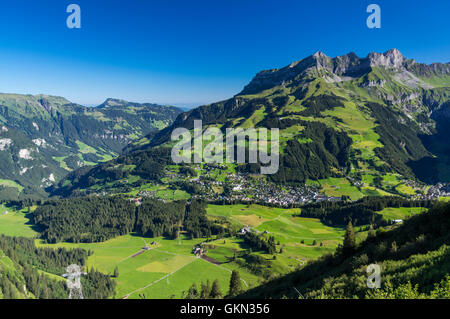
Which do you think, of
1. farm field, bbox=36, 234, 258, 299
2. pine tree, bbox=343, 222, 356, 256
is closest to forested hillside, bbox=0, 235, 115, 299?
farm field, bbox=36, 234, 258, 299

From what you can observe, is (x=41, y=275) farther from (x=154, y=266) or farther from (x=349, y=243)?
(x=349, y=243)

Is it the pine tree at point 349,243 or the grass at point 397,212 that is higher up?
the pine tree at point 349,243

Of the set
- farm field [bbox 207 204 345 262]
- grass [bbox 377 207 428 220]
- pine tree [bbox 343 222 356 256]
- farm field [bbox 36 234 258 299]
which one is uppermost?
pine tree [bbox 343 222 356 256]

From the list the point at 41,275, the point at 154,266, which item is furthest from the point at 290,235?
the point at 41,275

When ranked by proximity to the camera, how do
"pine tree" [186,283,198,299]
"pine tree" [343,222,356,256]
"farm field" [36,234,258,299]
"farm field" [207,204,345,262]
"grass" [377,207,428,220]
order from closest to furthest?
"pine tree" [343,222,356,256] → "pine tree" [186,283,198,299] → "farm field" [36,234,258,299] → "farm field" [207,204,345,262] → "grass" [377,207,428,220]

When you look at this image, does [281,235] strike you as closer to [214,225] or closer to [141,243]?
[214,225]

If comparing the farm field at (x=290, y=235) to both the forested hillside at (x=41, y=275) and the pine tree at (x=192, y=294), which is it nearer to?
the pine tree at (x=192, y=294)

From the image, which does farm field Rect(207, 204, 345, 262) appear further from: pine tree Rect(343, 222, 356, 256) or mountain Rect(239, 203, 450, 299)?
mountain Rect(239, 203, 450, 299)

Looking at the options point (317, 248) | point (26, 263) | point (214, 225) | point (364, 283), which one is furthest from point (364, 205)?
point (26, 263)

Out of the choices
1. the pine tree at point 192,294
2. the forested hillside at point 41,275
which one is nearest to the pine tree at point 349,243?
the pine tree at point 192,294

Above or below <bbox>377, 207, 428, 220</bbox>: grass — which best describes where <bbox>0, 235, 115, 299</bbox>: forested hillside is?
below
